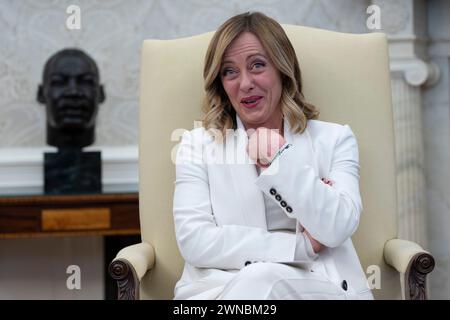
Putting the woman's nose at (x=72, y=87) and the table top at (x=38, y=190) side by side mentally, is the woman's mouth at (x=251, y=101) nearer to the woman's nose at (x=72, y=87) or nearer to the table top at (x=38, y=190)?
the table top at (x=38, y=190)

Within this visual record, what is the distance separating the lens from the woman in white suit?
1.78m

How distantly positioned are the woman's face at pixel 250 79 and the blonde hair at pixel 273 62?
0.02m

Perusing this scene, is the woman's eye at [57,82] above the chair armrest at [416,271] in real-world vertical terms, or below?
above

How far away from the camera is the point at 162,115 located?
2238mm

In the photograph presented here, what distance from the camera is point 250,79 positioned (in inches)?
78.0

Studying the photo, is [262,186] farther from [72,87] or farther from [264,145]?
[72,87]

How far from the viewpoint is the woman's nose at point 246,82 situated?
77.4 inches

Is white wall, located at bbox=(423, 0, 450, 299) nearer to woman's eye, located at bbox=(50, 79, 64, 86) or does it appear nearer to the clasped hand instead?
woman's eye, located at bbox=(50, 79, 64, 86)

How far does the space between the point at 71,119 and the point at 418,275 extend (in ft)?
5.77

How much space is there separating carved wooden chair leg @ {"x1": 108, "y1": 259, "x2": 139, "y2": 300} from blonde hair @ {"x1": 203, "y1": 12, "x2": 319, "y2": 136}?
446 millimetres

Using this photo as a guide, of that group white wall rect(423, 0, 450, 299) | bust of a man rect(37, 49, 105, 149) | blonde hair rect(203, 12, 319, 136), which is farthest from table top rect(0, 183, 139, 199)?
white wall rect(423, 0, 450, 299)

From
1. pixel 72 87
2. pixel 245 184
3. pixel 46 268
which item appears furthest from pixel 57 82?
pixel 245 184

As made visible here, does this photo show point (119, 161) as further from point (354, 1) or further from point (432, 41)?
point (432, 41)

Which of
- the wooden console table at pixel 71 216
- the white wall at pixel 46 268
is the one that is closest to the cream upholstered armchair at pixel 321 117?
the wooden console table at pixel 71 216
